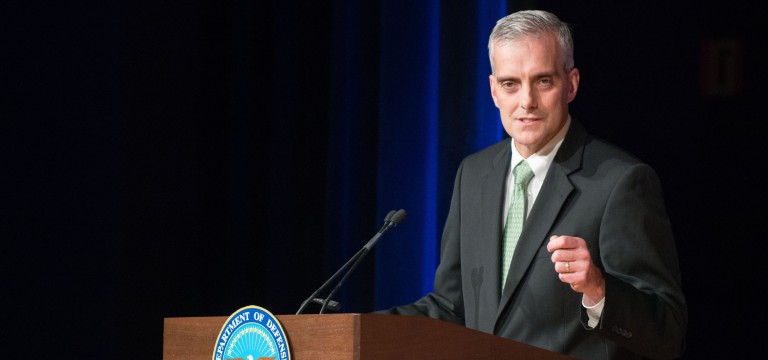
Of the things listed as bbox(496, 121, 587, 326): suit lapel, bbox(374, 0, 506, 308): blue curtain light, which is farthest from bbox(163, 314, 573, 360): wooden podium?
bbox(374, 0, 506, 308): blue curtain light

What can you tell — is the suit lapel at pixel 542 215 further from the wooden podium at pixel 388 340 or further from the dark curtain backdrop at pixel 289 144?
the dark curtain backdrop at pixel 289 144

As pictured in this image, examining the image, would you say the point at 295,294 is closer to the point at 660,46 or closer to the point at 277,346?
the point at 660,46

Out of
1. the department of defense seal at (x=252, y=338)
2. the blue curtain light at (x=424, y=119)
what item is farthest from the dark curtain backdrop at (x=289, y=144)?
the department of defense seal at (x=252, y=338)

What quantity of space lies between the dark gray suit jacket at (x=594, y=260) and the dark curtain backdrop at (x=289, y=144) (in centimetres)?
95

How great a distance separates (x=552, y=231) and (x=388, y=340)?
29.5 inches

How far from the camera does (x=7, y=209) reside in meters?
3.46

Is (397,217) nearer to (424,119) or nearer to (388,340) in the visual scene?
(388,340)

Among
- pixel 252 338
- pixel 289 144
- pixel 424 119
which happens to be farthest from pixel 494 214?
pixel 289 144

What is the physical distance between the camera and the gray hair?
229 cm

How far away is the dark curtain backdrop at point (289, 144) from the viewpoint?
3.09m

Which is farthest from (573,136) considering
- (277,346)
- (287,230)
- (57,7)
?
(57,7)

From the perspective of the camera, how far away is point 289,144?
13.3 feet

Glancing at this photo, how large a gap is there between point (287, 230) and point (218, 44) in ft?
2.70

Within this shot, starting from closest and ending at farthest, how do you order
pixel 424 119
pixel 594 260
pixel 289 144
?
pixel 594 260 → pixel 424 119 → pixel 289 144
